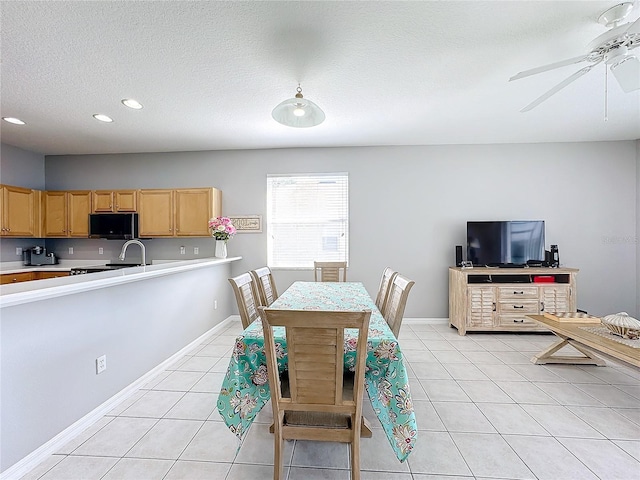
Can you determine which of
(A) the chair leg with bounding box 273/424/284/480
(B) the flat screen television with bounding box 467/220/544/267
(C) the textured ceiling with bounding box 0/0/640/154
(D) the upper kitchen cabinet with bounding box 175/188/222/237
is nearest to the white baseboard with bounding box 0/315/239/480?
(A) the chair leg with bounding box 273/424/284/480

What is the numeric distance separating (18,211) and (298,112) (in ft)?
14.9

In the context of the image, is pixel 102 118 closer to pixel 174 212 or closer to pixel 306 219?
pixel 174 212

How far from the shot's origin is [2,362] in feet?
4.82

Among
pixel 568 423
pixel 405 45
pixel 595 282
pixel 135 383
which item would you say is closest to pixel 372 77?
pixel 405 45

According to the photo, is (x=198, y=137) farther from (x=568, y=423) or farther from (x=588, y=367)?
(x=588, y=367)

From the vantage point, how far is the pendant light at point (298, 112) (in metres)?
2.09

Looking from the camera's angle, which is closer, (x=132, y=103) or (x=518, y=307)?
(x=132, y=103)

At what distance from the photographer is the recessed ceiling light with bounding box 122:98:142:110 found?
9.30 feet

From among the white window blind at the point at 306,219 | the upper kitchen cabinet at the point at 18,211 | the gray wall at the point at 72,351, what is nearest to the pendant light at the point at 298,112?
the gray wall at the point at 72,351

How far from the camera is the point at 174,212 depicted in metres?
4.28

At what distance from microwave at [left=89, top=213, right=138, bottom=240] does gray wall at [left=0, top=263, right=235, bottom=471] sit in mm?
1869

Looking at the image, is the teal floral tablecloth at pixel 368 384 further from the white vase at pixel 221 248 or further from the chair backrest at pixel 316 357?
the white vase at pixel 221 248

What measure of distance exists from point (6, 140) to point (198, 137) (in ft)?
8.59

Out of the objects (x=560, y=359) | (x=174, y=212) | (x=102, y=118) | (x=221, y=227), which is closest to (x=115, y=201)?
(x=174, y=212)
